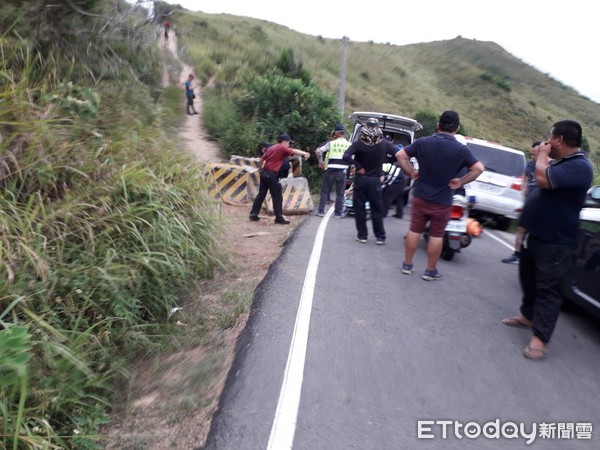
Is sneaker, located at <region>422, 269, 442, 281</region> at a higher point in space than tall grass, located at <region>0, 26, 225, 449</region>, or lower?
lower

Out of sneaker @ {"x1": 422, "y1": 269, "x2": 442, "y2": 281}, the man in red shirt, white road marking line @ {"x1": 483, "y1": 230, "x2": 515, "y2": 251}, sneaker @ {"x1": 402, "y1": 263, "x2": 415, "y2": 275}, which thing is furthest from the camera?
the man in red shirt

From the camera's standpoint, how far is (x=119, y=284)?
14.9ft

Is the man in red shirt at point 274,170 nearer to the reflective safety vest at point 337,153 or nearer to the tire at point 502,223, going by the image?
the reflective safety vest at point 337,153

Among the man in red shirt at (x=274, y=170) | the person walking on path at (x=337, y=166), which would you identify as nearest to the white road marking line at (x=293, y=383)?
the man in red shirt at (x=274, y=170)

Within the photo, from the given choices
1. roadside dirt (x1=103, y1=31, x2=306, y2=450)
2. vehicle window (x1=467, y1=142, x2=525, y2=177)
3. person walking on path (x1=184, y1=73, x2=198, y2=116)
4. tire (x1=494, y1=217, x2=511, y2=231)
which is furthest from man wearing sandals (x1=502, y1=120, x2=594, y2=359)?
person walking on path (x1=184, y1=73, x2=198, y2=116)

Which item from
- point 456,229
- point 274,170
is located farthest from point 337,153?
point 456,229

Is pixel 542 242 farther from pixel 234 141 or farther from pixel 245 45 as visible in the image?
pixel 245 45

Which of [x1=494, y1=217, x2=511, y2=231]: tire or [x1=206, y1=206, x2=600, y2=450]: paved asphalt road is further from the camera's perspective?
[x1=494, y1=217, x2=511, y2=231]: tire

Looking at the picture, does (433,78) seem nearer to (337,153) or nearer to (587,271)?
(337,153)

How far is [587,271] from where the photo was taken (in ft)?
15.0

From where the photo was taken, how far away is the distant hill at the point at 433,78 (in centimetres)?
3189

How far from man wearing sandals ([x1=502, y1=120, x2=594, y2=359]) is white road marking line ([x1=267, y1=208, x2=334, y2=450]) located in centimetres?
187

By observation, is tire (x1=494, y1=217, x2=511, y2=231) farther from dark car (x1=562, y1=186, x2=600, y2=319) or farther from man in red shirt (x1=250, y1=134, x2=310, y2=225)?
dark car (x1=562, y1=186, x2=600, y2=319)

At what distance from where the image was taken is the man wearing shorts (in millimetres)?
5801
